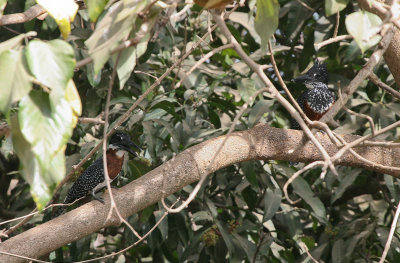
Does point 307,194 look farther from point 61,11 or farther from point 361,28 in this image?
point 61,11

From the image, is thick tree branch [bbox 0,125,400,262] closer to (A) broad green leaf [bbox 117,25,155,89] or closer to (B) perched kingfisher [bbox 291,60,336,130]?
(A) broad green leaf [bbox 117,25,155,89]

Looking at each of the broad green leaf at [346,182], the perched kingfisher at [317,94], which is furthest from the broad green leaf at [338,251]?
the perched kingfisher at [317,94]

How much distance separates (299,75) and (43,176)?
11.7ft

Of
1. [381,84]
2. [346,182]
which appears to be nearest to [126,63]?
[381,84]

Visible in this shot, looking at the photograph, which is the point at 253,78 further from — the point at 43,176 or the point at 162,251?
the point at 43,176

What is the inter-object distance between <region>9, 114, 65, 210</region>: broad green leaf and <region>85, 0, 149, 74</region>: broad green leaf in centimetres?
22

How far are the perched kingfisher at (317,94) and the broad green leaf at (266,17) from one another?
250 centimetres

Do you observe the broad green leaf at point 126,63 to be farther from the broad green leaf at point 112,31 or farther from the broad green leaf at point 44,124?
the broad green leaf at point 44,124

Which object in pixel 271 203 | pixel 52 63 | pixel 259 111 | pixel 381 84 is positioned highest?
pixel 52 63

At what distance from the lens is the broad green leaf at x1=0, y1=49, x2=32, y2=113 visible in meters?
1.24

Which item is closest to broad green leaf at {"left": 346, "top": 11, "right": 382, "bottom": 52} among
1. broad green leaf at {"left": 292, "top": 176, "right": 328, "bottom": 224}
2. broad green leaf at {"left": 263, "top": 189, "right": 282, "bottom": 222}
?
broad green leaf at {"left": 292, "top": 176, "right": 328, "bottom": 224}

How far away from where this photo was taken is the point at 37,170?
1.37m

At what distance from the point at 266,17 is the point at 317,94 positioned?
2.64 m

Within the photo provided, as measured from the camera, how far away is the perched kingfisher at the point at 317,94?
419 cm
